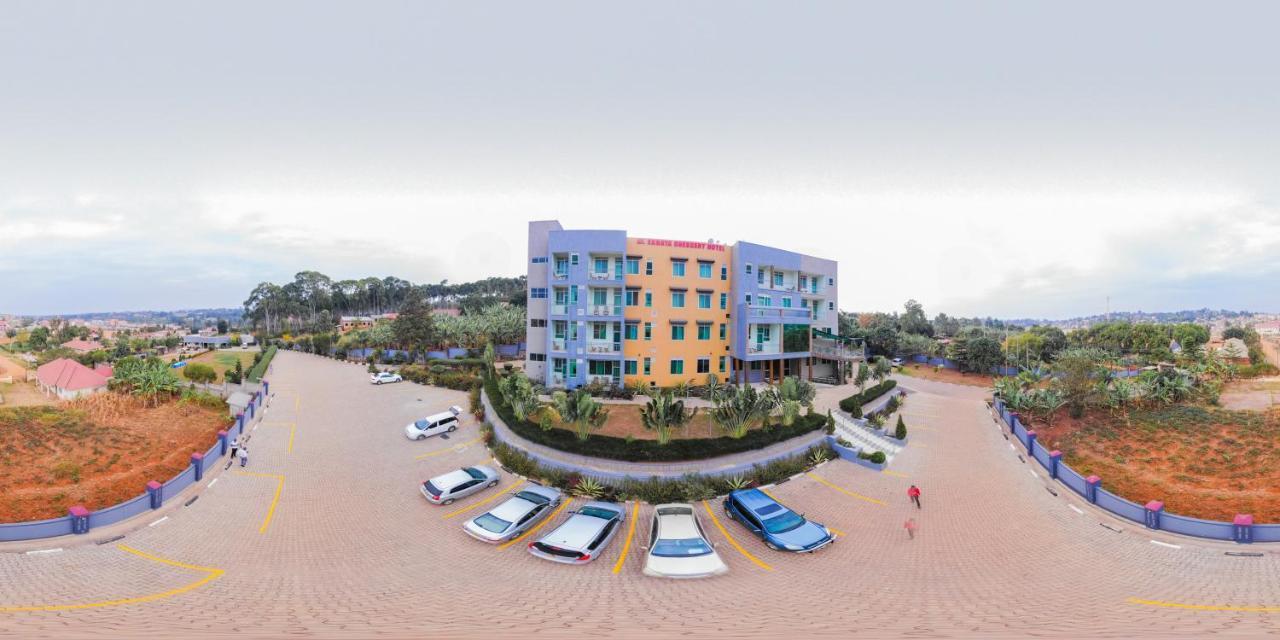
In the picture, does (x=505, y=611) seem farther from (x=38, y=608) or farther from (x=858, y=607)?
(x=38, y=608)

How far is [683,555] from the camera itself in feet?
39.7

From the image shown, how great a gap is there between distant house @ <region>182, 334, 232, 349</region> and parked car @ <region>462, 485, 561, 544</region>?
3746 inches

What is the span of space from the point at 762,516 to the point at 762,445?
547 centimetres

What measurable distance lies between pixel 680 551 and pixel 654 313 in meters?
20.8

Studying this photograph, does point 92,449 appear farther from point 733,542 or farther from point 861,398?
point 861,398

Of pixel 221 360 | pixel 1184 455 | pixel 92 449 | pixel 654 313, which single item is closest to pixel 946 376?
pixel 1184 455

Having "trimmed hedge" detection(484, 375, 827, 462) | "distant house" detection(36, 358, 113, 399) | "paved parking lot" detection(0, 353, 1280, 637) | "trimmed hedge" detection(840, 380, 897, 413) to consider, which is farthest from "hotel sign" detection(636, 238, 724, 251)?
"distant house" detection(36, 358, 113, 399)

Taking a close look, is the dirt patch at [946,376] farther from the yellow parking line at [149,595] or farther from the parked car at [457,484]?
the yellow parking line at [149,595]

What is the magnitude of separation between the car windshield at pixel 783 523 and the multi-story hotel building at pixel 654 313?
1786 centimetres

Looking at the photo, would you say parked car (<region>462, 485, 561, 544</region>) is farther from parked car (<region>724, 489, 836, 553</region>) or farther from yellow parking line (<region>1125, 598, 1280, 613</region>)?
yellow parking line (<region>1125, 598, 1280, 613</region>)

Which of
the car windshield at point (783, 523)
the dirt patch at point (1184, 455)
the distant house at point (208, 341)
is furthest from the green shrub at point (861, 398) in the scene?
the distant house at point (208, 341)

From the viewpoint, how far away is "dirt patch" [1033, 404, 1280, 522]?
1566cm

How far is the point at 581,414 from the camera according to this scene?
65.0 feet

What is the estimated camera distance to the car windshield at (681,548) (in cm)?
1216
